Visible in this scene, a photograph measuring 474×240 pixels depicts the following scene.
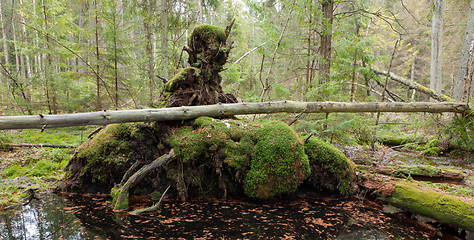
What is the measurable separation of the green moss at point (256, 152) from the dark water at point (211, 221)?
17.2 inches

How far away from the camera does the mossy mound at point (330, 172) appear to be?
4402 mm

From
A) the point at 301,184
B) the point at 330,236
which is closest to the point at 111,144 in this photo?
the point at 301,184

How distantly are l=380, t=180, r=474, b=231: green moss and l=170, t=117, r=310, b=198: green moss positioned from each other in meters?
1.68

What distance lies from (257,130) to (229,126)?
24.7 inches

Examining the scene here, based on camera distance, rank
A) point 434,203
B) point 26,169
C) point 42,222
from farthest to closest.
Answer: point 26,169, point 434,203, point 42,222

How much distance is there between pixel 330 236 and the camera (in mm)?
3115

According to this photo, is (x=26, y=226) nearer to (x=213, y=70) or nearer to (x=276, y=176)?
(x=276, y=176)

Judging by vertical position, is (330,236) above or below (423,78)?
below

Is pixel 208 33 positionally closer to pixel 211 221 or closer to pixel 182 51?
pixel 182 51

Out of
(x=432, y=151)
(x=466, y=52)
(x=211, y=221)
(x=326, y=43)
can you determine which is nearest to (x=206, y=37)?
(x=211, y=221)

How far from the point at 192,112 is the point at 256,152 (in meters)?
1.69

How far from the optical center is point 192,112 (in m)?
4.84

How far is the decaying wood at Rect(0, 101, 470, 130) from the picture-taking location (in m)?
3.96

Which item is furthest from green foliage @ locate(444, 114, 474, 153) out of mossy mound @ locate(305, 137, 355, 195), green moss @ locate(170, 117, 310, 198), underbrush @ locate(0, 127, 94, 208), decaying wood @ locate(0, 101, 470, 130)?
underbrush @ locate(0, 127, 94, 208)
